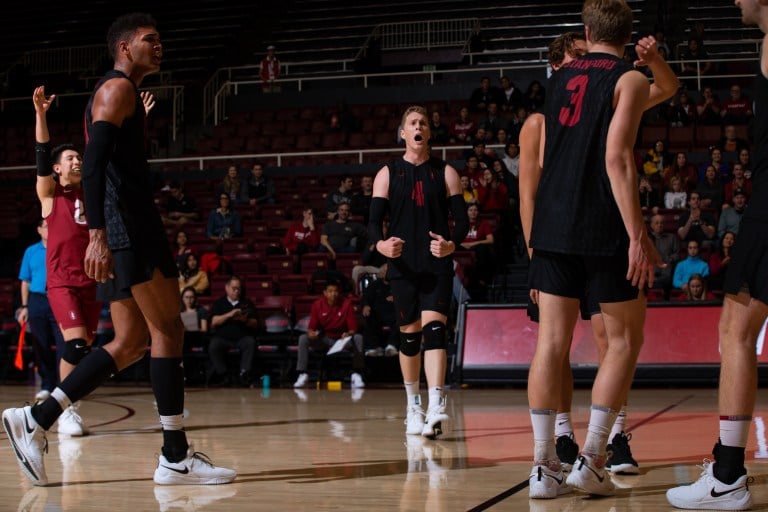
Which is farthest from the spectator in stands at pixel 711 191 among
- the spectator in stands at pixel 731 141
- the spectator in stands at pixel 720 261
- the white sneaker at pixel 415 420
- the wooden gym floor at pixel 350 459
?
the white sneaker at pixel 415 420

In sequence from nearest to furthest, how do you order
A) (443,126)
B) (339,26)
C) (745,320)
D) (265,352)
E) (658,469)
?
(745,320) → (658,469) → (265,352) → (443,126) → (339,26)

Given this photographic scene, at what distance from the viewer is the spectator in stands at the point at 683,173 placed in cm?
1453

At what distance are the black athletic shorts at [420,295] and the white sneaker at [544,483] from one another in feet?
7.51

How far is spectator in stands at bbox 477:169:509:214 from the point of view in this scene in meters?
14.5

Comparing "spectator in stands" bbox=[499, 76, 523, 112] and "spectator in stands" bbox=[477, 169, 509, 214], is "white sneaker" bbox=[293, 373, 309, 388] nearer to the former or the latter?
"spectator in stands" bbox=[477, 169, 509, 214]

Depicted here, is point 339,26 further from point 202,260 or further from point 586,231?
point 586,231

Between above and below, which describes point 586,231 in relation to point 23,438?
above

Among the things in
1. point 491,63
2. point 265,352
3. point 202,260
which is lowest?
point 265,352

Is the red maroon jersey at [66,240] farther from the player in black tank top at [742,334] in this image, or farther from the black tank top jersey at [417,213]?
the player in black tank top at [742,334]

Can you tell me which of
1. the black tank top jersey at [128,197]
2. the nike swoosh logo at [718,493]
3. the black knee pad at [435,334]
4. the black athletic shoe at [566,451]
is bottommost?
the black athletic shoe at [566,451]

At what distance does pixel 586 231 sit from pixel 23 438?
250 centimetres

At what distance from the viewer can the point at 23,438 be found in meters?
4.22

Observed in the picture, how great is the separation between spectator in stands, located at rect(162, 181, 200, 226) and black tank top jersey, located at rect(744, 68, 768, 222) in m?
13.3

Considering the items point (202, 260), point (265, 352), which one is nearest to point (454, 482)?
point (265, 352)
